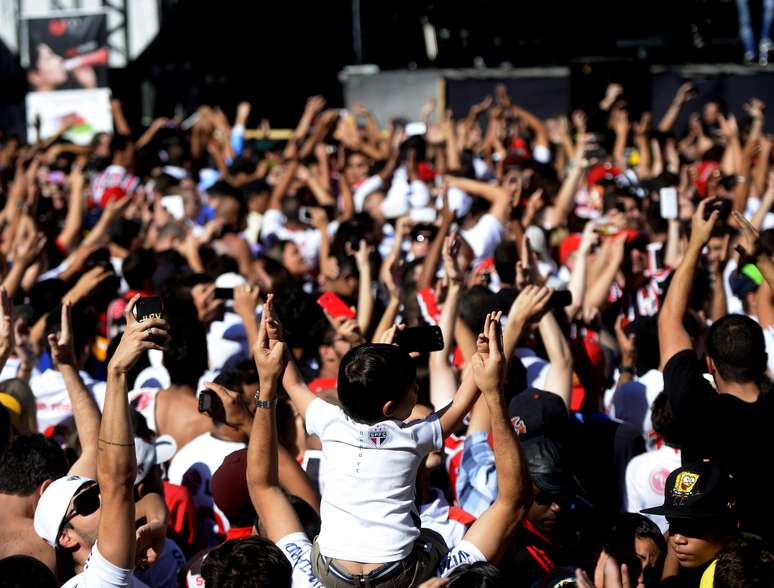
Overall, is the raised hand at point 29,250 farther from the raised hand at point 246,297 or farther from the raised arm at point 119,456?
the raised arm at point 119,456

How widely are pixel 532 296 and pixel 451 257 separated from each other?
1.08 meters

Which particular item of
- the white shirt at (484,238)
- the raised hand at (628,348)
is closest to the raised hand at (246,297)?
the raised hand at (628,348)

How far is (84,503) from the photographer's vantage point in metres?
3.30

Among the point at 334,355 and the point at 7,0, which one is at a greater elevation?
the point at 7,0

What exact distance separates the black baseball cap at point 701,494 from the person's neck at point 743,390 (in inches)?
21.5

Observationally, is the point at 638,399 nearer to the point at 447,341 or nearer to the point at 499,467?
the point at 447,341

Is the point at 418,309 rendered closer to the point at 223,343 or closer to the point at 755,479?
the point at 223,343

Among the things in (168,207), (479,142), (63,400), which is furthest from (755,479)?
(479,142)

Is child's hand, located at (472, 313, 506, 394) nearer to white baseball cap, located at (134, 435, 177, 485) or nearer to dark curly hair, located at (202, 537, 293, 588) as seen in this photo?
dark curly hair, located at (202, 537, 293, 588)

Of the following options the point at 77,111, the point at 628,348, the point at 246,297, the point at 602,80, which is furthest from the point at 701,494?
the point at 77,111

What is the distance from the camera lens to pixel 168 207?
370 inches

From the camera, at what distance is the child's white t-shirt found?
9.87ft

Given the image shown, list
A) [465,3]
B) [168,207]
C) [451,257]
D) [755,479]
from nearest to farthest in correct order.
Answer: [755,479], [451,257], [168,207], [465,3]

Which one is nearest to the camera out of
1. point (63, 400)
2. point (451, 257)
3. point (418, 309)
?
point (451, 257)
